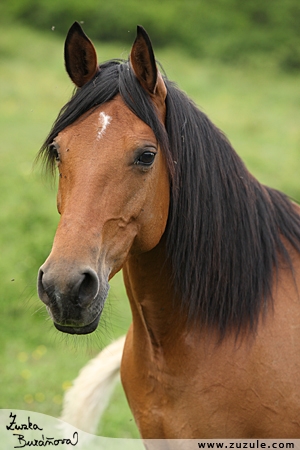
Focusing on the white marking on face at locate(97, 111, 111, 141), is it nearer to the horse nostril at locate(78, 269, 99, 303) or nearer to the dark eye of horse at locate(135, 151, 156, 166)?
the dark eye of horse at locate(135, 151, 156, 166)

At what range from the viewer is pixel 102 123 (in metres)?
2.42

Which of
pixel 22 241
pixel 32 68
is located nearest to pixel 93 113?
pixel 22 241

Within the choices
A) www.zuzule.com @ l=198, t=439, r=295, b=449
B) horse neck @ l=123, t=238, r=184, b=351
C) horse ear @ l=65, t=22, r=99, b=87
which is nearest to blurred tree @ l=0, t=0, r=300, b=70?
horse ear @ l=65, t=22, r=99, b=87

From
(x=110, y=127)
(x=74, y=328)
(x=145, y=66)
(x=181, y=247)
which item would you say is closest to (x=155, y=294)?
(x=181, y=247)

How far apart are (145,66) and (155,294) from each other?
1030mm

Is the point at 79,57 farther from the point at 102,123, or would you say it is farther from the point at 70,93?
the point at 70,93

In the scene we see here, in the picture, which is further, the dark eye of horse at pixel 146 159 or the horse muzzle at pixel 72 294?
the dark eye of horse at pixel 146 159

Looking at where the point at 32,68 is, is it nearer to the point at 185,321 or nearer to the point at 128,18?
the point at 128,18

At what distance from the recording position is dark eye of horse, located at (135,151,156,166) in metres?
2.41

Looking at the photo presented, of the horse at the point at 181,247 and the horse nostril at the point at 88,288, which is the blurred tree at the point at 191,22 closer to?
the horse at the point at 181,247

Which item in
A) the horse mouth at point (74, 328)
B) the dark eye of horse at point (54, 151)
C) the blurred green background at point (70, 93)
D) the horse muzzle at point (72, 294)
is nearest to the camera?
the horse muzzle at point (72, 294)

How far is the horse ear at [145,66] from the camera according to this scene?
2.48 meters

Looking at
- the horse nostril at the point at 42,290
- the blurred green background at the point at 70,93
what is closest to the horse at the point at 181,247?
the horse nostril at the point at 42,290

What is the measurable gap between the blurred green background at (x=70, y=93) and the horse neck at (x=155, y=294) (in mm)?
1668
